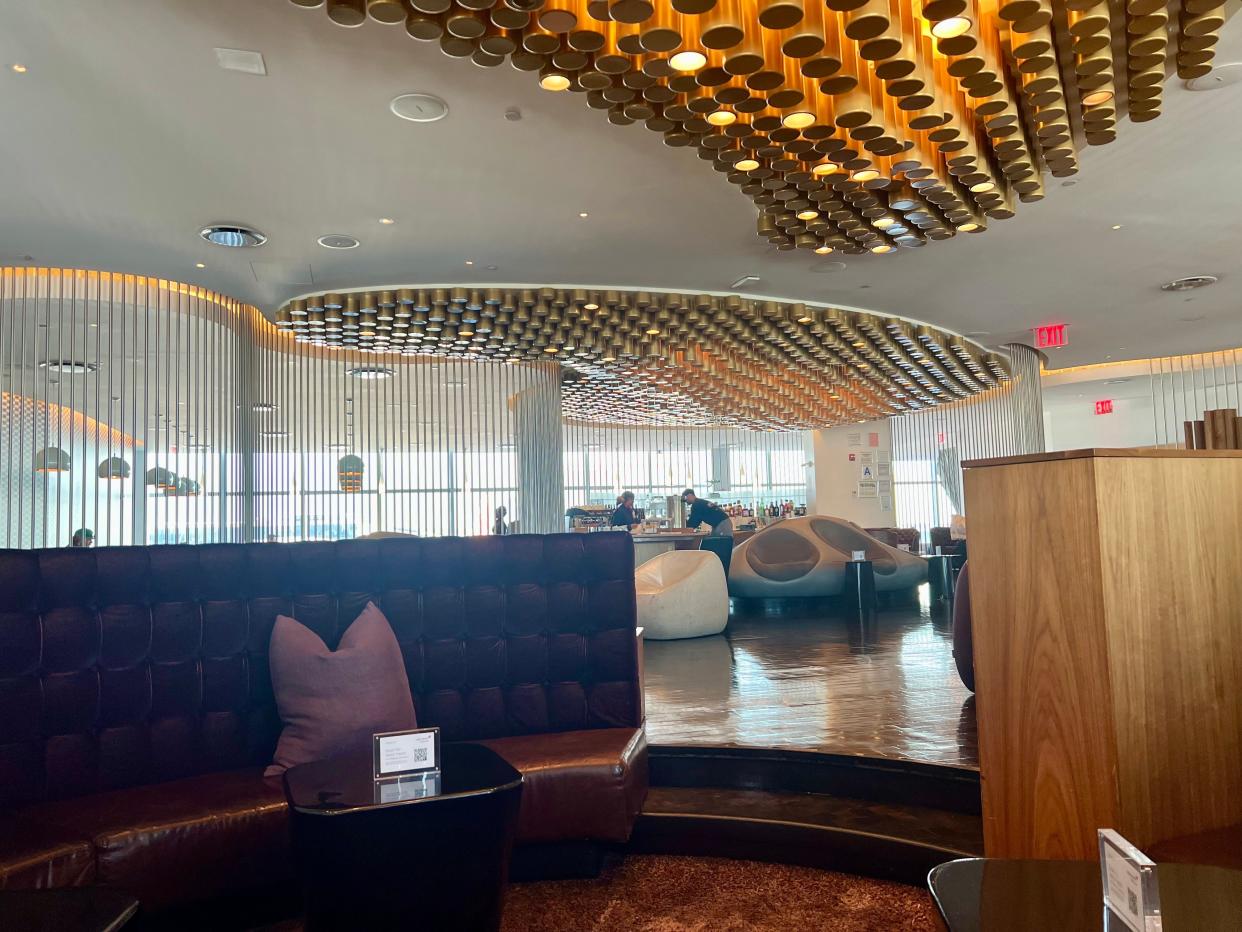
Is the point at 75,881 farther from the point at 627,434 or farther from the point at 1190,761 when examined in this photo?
the point at 627,434

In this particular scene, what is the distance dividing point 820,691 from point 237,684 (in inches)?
117

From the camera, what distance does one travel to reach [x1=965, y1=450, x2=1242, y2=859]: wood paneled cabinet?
6.72 feet

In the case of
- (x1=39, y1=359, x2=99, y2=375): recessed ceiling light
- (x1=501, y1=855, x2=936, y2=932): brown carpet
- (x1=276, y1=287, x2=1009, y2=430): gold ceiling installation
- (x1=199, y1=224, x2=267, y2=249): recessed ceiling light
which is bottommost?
(x1=501, y1=855, x2=936, y2=932): brown carpet

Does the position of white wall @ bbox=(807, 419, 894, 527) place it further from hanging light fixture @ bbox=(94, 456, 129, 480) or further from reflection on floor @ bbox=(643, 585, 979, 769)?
hanging light fixture @ bbox=(94, 456, 129, 480)

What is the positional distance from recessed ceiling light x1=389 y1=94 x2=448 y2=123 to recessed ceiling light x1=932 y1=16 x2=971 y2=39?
2511 millimetres

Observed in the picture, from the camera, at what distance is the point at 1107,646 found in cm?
202

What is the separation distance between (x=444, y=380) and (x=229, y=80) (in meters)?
7.35

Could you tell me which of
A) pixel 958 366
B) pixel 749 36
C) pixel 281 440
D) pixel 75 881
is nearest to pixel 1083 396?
pixel 958 366

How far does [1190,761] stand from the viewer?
2127 mm

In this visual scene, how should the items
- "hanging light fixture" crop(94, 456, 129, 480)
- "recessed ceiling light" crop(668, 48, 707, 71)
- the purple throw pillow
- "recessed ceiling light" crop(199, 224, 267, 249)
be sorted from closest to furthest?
the purple throw pillow
"recessed ceiling light" crop(668, 48, 707, 71)
"recessed ceiling light" crop(199, 224, 267, 249)
"hanging light fixture" crop(94, 456, 129, 480)

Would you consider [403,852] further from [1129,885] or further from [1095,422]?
[1095,422]

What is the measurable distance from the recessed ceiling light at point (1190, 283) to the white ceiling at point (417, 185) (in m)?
0.15

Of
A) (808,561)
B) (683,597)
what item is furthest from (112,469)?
(808,561)

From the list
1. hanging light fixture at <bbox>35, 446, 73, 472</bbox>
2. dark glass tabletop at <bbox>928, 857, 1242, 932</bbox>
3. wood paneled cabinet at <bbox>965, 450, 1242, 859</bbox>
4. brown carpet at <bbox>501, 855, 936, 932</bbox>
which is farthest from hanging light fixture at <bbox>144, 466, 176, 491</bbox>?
dark glass tabletop at <bbox>928, 857, 1242, 932</bbox>
